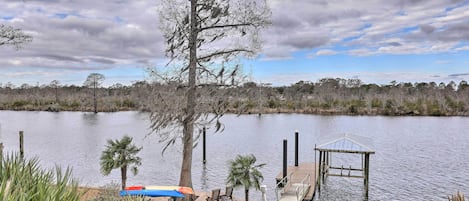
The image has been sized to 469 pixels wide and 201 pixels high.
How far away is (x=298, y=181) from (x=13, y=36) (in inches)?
540

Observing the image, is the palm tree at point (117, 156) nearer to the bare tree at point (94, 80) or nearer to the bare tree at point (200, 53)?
the bare tree at point (200, 53)

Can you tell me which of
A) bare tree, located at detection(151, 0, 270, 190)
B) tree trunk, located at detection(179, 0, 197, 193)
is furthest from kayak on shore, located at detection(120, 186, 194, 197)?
tree trunk, located at detection(179, 0, 197, 193)

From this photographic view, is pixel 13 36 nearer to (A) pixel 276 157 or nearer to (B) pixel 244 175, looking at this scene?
(B) pixel 244 175

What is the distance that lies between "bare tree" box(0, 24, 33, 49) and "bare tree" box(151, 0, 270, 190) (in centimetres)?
904

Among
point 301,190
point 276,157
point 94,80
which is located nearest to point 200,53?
point 301,190

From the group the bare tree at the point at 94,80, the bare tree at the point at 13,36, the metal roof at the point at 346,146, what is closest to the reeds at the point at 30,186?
the metal roof at the point at 346,146

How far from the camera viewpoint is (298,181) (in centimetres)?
1688

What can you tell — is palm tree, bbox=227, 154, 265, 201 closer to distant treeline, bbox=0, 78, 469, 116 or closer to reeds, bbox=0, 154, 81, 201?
reeds, bbox=0, 154, 81, 201

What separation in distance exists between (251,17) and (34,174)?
28.9 ft

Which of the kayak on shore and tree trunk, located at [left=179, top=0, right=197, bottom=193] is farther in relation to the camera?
tree trunk, located at [left=179, top=0, right=197, bottom=193]

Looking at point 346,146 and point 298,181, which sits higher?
point 346,146

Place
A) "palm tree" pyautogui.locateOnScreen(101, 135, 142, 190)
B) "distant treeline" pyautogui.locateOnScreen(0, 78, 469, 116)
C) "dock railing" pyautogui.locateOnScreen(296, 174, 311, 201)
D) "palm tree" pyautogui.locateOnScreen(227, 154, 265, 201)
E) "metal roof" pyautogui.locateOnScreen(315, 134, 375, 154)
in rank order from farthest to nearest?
1. "distant treeline" pyautogui.locateOnScreen(0, 78, 469, 116)
2. "metal roof" pyautogui.locateOnScreen(315, 134, 375, 154)
3. "dock railing" pyautogui.locateOnScreen(296, 174, 311, 201)
4. "palm tree" pyautogui.locateOnScreen(101, 135, 142, 190)
5. "palm tree" pyautogui.locateOnScreen(227, 154, 265, 201)

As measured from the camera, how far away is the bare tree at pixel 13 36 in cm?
1764

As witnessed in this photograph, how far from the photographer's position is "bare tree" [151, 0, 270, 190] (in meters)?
12.3
